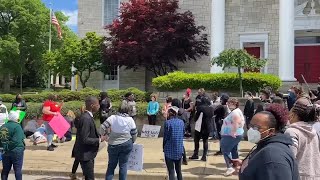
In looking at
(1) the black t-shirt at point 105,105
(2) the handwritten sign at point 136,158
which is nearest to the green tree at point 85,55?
(1) the black t-shirt at point 105,105

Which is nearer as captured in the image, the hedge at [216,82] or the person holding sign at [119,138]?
the person holding sign at [119,138]

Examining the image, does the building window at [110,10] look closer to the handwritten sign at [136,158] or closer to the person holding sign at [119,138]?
the handwritten sign at [136,158]

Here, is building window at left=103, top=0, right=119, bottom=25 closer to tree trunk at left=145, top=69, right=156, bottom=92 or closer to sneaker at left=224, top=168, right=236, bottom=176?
tree trunk at left=145, top=69, right=156, bottom=92

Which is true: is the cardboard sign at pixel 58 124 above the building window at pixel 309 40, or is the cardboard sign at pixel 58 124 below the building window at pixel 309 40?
below

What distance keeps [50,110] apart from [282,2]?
52.1 ft

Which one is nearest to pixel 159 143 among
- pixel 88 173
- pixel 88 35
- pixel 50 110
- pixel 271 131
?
pixel 50 110

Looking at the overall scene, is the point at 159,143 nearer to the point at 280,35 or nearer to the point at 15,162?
the point at 15,162

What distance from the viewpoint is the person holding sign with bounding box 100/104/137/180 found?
26.1 ft

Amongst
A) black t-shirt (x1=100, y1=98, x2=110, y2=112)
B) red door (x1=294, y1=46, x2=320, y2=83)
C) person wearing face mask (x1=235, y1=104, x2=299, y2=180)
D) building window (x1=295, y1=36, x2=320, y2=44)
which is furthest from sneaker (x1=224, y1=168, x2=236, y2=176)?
building window (x1=295, y1=36, x2=320, y2=44)

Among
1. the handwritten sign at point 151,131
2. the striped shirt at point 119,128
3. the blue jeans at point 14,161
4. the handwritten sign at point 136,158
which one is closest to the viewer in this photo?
the blue jeans at point 14,161

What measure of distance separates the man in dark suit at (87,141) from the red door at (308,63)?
2066cm

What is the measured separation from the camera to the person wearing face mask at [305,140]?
15.7 feet

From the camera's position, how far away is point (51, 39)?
148 ft

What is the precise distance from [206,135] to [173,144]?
10.2 ft
